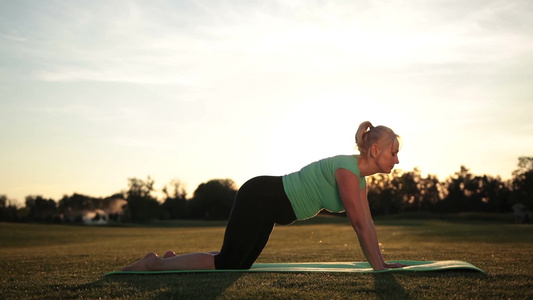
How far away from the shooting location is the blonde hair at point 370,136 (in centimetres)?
518

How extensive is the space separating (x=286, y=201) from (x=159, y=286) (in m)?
1.60

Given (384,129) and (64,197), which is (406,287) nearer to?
(384,129)

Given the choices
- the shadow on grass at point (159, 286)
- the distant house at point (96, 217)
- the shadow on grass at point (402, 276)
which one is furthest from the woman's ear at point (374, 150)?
the distant house at point (96, 217)

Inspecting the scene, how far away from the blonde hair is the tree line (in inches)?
2263

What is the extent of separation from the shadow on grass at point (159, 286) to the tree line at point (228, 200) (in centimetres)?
5852

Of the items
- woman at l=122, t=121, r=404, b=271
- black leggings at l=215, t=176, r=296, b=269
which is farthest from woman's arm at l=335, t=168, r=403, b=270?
black leggings at l=215, t=176, r=296, b=269

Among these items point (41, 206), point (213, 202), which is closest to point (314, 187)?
point (41, 206)

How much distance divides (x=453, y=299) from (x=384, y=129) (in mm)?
1929

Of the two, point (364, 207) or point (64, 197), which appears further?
point (64, 197)

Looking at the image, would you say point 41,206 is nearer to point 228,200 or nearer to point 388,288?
point 228,200

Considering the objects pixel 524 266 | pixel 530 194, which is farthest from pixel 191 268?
pixel 530 194

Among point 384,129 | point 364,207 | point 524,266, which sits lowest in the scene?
point 524,266

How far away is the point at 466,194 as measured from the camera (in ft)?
226

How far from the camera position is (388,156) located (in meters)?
5.20
